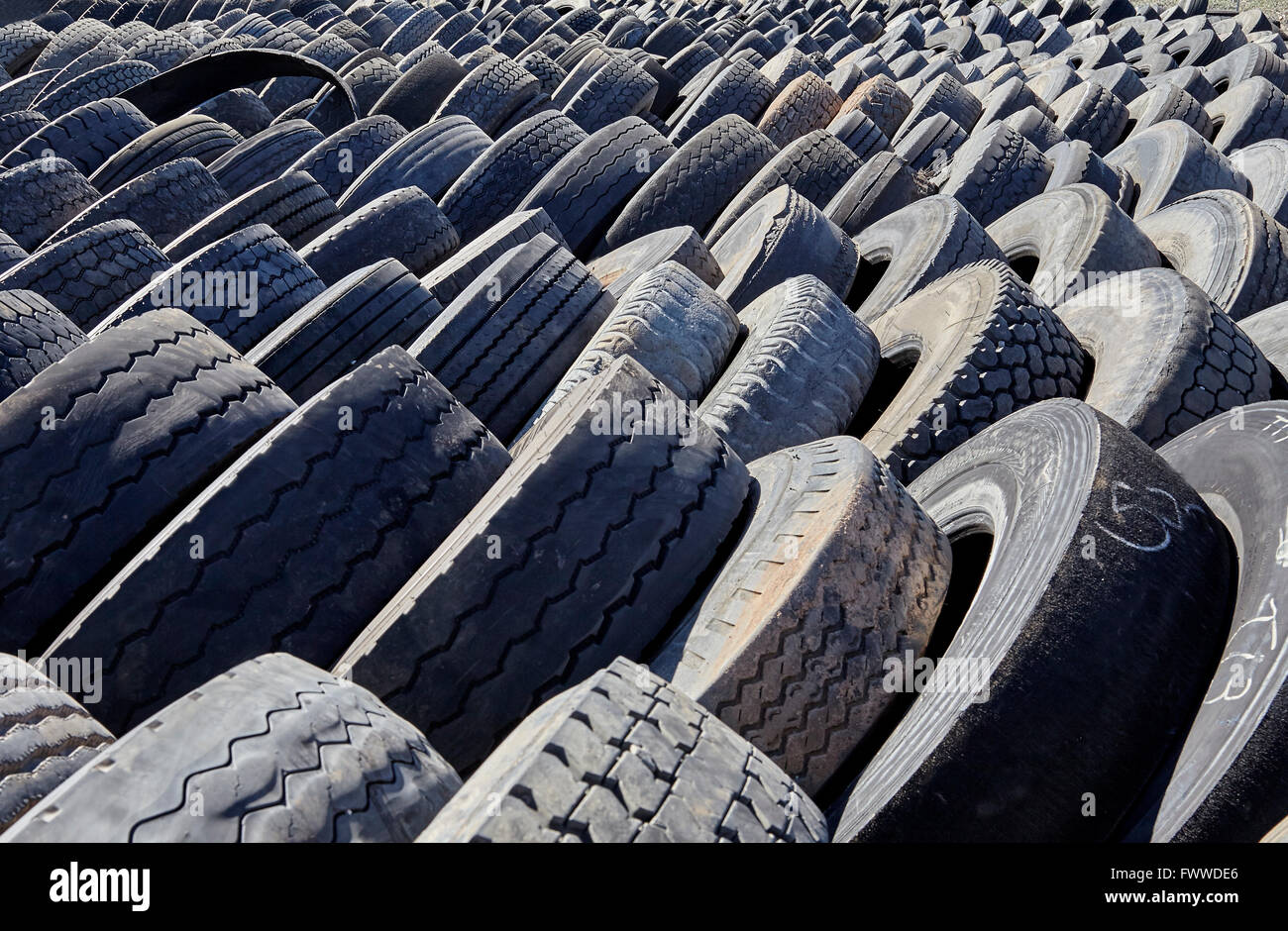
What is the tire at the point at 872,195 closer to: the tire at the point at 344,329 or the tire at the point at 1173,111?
the tire at the point at 1173,111

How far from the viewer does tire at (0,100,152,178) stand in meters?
6.67

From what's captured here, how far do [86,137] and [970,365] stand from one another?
6.19 metres

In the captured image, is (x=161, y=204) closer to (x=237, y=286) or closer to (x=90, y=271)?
(x=90, y=271)

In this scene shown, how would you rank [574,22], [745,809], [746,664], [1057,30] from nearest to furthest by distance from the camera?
[745,809], [746,664], [1057,30], [574,22]

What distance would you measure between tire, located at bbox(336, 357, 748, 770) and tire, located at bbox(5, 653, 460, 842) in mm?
337

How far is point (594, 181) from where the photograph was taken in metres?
6.02

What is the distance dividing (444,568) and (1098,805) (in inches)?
63.2

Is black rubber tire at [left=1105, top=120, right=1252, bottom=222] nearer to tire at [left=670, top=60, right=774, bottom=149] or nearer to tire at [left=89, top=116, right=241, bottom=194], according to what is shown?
tire at [left=670, top=60, right=774, bottom=149]

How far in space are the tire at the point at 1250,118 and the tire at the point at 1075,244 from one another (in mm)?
2533

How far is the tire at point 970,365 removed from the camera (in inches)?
140

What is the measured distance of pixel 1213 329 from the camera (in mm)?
3578

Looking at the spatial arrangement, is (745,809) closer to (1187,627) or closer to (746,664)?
(746,664)

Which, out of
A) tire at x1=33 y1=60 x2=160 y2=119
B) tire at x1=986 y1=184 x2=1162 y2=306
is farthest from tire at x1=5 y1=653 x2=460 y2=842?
tire at x1=33 y1=60 x2=160 y2=119
